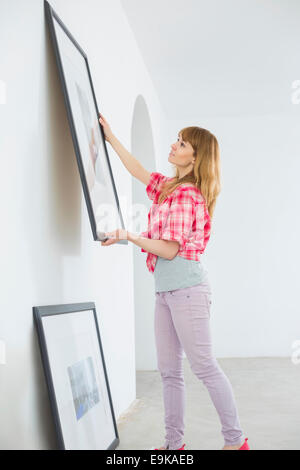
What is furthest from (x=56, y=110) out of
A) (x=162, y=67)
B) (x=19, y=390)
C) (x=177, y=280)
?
(x=162, y=67)

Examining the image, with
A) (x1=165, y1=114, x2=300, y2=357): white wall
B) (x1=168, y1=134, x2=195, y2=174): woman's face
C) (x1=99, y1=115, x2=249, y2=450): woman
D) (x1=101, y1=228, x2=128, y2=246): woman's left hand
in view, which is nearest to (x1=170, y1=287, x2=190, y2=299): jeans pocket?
(x1=99, y1=115, x2=249, y2=450): woman

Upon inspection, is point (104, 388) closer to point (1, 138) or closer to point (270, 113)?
point (1, 138)

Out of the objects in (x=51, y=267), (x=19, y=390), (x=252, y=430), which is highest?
(x=51, y=267)

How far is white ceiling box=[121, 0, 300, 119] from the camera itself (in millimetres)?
3412

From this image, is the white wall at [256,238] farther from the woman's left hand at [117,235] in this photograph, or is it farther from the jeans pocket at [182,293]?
the woman's left hand at [117,235]

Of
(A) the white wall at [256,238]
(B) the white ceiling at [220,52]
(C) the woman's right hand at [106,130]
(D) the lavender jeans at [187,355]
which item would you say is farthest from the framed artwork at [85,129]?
(A) the white wall at [256,238]

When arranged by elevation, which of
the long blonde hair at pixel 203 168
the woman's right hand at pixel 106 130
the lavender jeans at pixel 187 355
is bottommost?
the lavender jeans at pixel 187 355

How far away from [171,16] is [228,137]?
2446 mm

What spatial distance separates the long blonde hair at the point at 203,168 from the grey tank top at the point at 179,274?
0.85 ft

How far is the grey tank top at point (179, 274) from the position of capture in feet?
6.71

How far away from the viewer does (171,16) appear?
3.48 m

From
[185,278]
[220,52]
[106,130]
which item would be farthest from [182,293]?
[220,52]

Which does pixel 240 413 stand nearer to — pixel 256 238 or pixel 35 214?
pixel 35 214

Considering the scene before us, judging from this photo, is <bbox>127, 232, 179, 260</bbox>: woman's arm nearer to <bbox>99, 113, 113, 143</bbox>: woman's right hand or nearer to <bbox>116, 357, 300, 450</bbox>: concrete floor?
<bbox>99, 113, 113, 143</bbox>: woman's right hand
